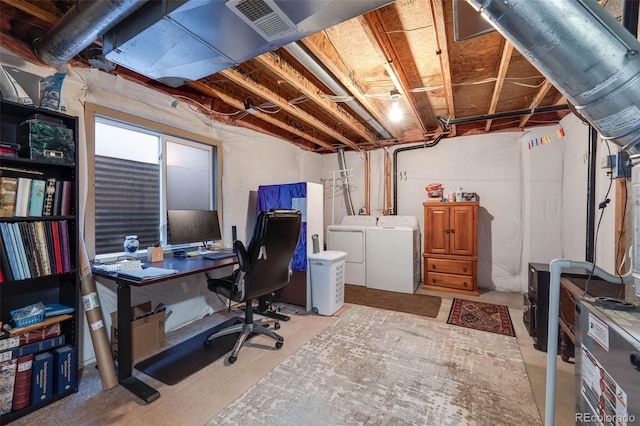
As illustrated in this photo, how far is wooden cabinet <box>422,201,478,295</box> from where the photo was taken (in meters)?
3.89

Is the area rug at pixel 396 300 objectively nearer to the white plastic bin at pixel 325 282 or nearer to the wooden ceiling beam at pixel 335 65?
the white plastic bin at pixel 325 282

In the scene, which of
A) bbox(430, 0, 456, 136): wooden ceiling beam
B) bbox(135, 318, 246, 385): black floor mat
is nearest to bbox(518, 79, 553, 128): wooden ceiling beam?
bbox(430, 0, 456, 136): wooden ceiling beam

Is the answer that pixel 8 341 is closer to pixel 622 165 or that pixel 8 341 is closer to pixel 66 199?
pixel 66 199

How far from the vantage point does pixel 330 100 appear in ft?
10.1

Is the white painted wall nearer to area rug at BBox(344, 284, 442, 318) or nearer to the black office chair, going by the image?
the black office chair

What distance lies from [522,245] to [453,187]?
1.30 meters

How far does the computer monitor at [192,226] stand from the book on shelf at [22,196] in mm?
989

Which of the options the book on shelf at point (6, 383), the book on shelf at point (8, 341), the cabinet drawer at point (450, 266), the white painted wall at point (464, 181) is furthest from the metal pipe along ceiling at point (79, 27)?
the cabinet drawer at point (450, 266)

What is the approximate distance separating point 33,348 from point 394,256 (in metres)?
3.80

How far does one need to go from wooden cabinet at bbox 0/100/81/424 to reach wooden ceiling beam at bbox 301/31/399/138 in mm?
1769

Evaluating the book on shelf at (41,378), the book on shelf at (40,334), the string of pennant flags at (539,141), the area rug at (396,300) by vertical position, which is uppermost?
the string of pennant flags at (539,141)

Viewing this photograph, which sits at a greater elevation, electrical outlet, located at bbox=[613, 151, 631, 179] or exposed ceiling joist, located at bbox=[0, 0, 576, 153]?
exposed ceiling joist, located at bbox=[0, 0, 576, 153]

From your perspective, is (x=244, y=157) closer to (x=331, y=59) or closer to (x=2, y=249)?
(x=331, y=59)

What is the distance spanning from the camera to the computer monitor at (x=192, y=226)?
2590 millimetres
